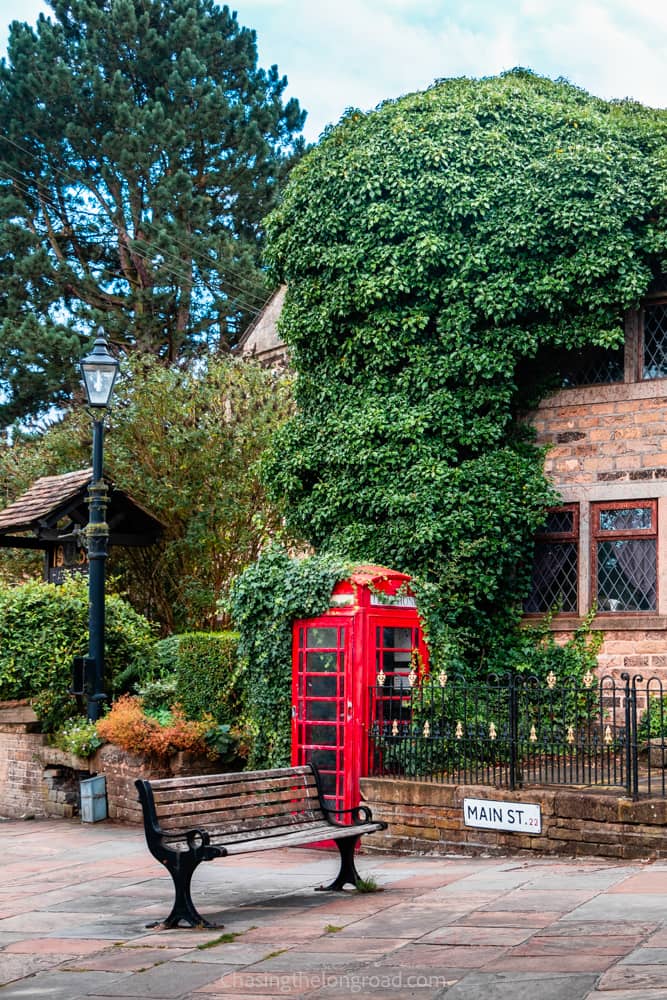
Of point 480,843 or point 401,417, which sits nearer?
point 480,843

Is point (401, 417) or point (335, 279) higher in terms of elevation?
point (335, 279)

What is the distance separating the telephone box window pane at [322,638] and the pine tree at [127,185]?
2214 cm

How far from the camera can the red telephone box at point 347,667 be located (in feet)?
41.3

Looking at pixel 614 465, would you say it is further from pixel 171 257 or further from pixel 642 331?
pixel 171 257

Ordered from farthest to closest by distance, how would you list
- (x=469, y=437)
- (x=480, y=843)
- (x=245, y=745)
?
(x=469, y=437), (x=245, y=745), (x=480, y=843)

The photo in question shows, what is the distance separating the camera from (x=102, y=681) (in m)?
15.1

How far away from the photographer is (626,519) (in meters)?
15.5

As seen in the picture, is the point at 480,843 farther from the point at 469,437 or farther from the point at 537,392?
the point at 537,392

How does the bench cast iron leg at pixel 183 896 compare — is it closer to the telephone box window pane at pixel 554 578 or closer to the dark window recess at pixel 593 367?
the telephone box window pane at pixel 554 578

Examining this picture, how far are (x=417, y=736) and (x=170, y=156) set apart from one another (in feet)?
87.1

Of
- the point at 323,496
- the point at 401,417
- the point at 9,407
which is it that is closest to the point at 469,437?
the point at 401,417

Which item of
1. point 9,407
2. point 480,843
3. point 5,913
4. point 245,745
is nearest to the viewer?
point 5,913

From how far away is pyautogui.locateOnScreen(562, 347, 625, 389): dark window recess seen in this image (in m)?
15.8

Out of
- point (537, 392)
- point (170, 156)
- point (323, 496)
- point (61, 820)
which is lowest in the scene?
point (61, 820)
